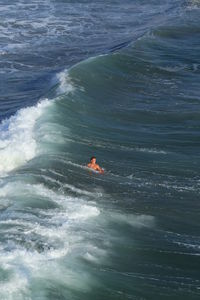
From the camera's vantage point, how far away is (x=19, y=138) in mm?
Answer: 26312

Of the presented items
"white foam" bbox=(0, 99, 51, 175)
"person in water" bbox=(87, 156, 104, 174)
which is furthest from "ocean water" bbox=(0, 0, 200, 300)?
"person in water" bbox=(87, 156, 104, 174)

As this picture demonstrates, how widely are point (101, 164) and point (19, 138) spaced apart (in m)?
4.27

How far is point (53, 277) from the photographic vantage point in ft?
52.0

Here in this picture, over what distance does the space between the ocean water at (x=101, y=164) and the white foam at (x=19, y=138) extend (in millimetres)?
69

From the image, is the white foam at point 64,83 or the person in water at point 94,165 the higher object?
the white foam at point 64,83

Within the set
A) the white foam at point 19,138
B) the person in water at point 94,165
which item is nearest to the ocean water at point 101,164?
the white foam at point 19,138

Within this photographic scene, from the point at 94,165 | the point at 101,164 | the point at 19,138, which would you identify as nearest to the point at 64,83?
the point at 19,138

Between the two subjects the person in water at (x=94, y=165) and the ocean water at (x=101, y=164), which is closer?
the ocean water at (x=101, y=164)

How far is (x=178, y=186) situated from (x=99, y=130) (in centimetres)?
719

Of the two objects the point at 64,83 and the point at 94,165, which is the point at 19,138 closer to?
the point at 94,165

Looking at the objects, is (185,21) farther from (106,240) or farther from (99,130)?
(106,240)

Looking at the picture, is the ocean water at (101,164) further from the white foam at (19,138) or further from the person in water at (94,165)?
the person in water at (94,165)

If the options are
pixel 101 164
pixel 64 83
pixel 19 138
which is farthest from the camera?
pixel 64 83

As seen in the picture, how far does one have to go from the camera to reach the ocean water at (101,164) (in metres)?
16.3
